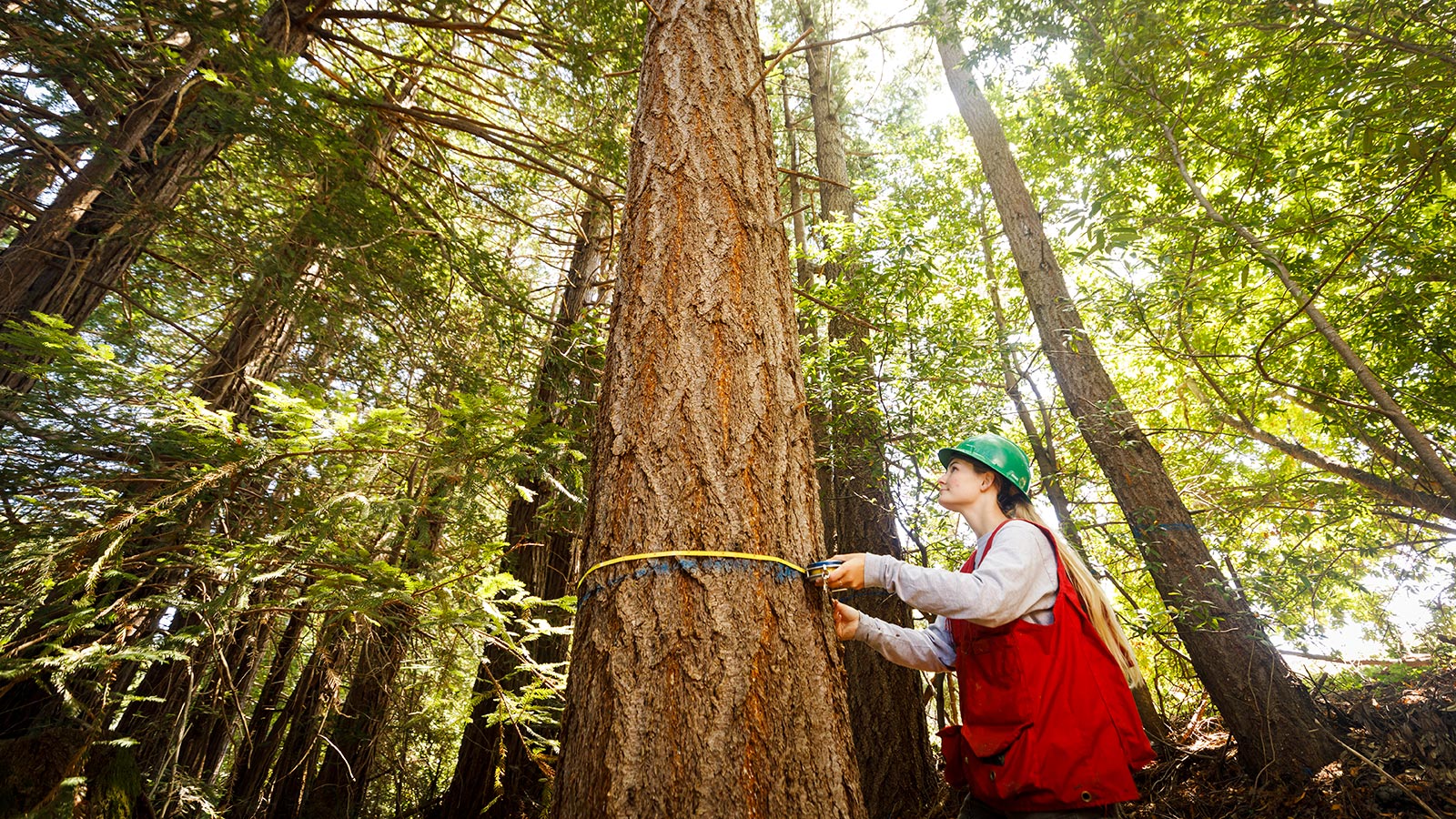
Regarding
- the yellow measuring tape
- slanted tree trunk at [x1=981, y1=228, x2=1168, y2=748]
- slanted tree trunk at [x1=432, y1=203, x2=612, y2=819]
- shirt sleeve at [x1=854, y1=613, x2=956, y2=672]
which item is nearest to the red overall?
shirt sleeve at [x1=854, y1=613, x2=956, y2=672]

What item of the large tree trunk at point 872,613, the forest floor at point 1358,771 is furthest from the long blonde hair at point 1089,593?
the large tree trunk at point 872,613

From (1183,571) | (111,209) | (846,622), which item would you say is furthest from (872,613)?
(111,209)

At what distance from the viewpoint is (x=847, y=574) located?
170cm

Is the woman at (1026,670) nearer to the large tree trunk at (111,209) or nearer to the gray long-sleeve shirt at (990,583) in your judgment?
the gray long-sleeve shirt at (990,583)

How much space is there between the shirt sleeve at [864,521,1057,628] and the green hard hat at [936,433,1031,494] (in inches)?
14.8

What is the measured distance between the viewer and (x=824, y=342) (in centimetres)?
529

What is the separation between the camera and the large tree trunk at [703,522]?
1290mm

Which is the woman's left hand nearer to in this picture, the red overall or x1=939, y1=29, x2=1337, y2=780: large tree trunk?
the red overall

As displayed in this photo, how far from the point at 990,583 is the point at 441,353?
3.68 meters

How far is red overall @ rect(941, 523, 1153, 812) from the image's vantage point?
1.81 m

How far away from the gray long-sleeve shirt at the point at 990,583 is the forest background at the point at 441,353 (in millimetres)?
1390

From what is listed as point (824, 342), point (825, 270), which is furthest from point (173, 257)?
point (825, 270)

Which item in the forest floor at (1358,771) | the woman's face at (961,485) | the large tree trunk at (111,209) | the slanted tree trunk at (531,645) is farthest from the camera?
the slanted tree trunk at (531,645)

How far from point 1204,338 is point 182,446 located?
31.2 ft
